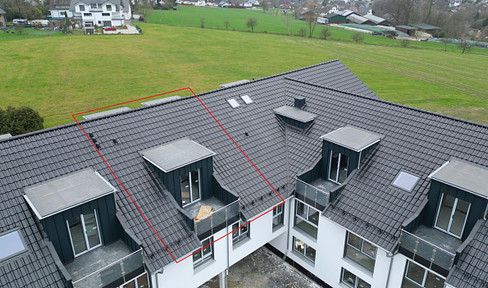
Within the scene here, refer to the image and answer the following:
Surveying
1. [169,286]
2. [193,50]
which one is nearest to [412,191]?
[169,286]

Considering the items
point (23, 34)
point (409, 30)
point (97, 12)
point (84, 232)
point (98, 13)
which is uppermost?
point (97, 12)

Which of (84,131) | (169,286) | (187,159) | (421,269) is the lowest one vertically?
(169,286)

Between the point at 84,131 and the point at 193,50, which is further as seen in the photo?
the point at 193,50

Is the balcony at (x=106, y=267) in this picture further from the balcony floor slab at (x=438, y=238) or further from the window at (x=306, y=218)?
the balcony floor slab at (x=438, y=238)

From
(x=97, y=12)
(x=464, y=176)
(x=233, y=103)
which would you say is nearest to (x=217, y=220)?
(x=233, y=103)

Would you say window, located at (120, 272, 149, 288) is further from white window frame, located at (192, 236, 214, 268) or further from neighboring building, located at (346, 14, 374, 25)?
neighboring building, located at (346, 14, 374, 25)

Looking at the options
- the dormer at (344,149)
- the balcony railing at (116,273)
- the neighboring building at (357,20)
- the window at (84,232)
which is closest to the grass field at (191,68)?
the window at (84,232)

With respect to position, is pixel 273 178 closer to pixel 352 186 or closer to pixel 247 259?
pixel 352 186

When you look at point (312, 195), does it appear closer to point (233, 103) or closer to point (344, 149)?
point (344, 149)
